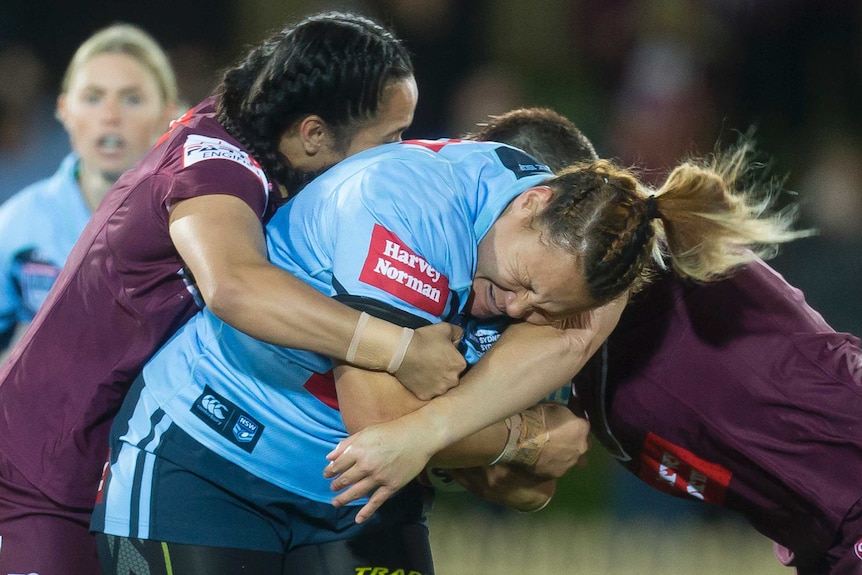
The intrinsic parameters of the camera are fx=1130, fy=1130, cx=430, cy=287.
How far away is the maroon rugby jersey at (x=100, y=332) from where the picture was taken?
8.25 ft

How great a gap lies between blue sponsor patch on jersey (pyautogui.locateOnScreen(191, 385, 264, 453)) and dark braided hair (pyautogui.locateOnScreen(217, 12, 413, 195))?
0.56 metres

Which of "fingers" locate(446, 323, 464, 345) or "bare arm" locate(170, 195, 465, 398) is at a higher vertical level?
"bare arm" locate(170, 195, 465, 398)

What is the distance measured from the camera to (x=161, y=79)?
461 centimetres

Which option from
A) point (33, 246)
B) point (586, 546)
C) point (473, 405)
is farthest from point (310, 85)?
point (586, 546)

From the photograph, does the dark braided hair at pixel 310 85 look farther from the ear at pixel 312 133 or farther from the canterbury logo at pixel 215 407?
the canterbury logo at pixel 215 407

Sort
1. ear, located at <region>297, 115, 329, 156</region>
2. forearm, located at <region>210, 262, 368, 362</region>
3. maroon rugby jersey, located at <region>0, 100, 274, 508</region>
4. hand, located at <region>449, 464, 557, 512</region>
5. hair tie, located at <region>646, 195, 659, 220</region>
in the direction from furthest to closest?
1. hand, located at <region>449, 464, 557, 512</region>
2. ear, located at <region>297, 115, 329, 156</region>
3. maroon rugby jersey, located at <region>0, 100, 274, 508</region>
4. hair tie, located at <region>646, 195, 659, 220</region>
5. forearm, located at <region>210, 262, 368, 362</region>

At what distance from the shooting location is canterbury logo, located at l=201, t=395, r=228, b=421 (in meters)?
2.43

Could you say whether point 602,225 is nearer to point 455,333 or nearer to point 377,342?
point 455,333

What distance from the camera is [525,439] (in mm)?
2623

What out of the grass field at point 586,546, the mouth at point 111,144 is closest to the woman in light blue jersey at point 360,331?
the mouth at point 111,144

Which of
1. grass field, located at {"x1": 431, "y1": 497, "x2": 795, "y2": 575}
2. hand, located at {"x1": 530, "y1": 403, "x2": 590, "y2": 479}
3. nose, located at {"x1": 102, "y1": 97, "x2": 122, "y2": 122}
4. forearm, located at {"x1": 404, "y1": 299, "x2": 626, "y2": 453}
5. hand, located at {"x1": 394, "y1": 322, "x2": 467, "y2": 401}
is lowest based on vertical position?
grass field, located at {"x1": 431, "y1": 497, "x2": 795, "y2": 575}

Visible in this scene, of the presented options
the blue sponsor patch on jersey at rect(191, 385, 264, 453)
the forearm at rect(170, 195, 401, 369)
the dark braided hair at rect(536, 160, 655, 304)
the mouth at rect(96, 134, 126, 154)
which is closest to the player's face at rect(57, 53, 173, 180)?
the mouth at rect(96, 134, 126, 154)

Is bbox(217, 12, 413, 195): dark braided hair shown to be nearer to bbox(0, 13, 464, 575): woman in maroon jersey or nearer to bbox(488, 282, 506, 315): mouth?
bbox(0, 13, 464, 575): woman in maroon jersey

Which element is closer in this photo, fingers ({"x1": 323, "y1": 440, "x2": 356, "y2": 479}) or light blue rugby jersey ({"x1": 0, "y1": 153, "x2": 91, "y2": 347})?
fingers ({"x1": 323, "y1": 440, "x2": 356, "y2": 479})
